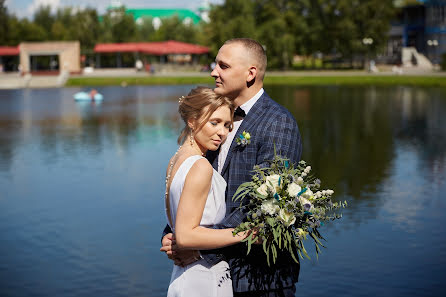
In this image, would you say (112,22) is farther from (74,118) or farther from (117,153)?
(117,153)

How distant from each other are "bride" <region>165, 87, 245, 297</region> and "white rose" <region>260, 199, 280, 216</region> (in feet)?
0.79

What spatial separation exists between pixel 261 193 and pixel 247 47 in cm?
101

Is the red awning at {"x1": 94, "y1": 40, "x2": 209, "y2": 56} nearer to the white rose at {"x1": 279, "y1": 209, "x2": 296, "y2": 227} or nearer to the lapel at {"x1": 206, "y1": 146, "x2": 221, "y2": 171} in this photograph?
the lapel at {"x1": 206, "y1": 146, "x2": 221, "y2": 171}

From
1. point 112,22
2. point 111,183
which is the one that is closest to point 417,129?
point 111,183

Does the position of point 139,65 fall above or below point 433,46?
below

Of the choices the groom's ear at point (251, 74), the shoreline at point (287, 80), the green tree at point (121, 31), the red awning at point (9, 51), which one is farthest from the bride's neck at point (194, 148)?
the green tree at point (121, 31)

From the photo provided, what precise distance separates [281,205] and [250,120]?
2.45 ft

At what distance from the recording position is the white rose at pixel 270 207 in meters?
3.99

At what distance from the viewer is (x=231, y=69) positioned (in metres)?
4.42

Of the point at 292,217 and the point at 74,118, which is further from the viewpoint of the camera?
the point at 74,118

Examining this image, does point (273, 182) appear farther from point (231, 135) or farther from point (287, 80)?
point (287, 80)

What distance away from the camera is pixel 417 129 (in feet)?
91.9

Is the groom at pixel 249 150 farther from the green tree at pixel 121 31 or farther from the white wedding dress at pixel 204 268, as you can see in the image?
the green tree at pixel 121 31

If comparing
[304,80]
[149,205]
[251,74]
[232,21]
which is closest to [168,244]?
[251,74]
